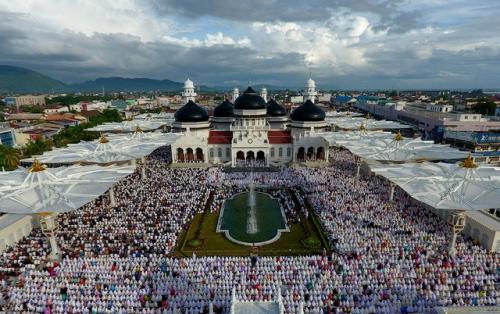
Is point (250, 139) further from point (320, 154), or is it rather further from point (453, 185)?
point (453, 185)

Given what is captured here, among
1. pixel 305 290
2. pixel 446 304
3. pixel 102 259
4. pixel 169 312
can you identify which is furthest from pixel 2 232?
pixel 446 304

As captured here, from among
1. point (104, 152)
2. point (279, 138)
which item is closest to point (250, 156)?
point (279, 138)

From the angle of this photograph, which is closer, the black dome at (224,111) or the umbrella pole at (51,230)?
the umbrella pole at (51,230)

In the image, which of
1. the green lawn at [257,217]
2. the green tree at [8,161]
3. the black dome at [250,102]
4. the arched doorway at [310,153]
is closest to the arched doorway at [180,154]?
the black dome at [250,102]

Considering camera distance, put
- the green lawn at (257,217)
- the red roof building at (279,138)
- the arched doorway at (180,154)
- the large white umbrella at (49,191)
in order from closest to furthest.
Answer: the large white umbrella at (49,191) → the green lawn at (257,217) → the red roof building at (279,138) → the arched doorway at (180,154)

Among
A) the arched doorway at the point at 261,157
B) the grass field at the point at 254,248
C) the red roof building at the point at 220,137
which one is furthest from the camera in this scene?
the red roof building at the point at 220,137

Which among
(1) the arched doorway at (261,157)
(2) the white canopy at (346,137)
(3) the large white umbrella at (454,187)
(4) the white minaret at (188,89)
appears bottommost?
(1) the arched doorway at (261,157)

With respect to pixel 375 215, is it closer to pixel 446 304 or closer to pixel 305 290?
pixel 446 304

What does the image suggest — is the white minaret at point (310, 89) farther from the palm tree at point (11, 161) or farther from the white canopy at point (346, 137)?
the palm tree at point (11, 161)
